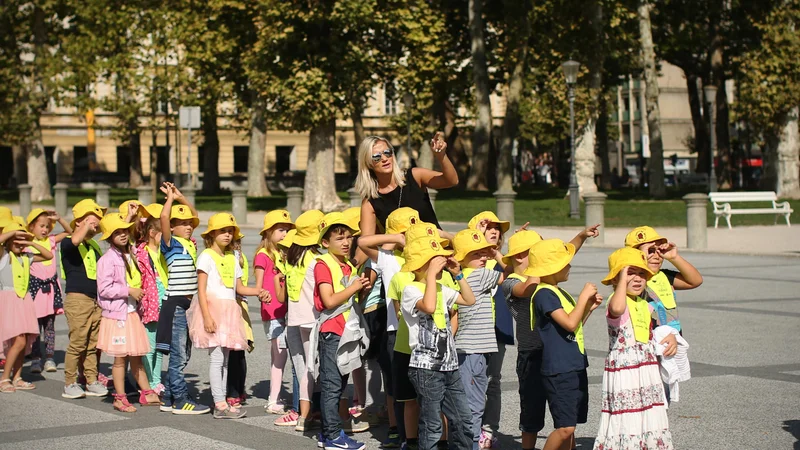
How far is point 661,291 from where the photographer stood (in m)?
7.15

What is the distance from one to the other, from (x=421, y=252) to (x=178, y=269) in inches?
123

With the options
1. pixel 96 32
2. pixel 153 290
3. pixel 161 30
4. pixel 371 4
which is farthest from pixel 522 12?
pixel 153 290

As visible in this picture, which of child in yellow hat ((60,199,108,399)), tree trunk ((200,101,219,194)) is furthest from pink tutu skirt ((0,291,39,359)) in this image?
tree trunk ((200,101,219,194))

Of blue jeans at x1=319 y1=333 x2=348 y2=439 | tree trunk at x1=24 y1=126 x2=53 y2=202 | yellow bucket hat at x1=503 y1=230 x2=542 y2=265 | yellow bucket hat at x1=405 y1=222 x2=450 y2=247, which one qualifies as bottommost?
blue jeans at x1=319 y1=333 x2=348 y2=439

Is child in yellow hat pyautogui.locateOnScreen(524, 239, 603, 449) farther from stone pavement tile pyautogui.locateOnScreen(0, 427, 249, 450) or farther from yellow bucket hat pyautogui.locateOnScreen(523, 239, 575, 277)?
stone pavement tile pyautogui.locateOnScreen(0, 427, 249, 450)

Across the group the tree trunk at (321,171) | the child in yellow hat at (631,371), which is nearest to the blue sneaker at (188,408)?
the child in yellow hat at (631,371)

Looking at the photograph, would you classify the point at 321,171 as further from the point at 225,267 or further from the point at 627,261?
the point at 627,261

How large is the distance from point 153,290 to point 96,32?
43407 millimetres

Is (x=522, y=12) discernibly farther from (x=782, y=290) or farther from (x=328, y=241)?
(x=328, y=241)

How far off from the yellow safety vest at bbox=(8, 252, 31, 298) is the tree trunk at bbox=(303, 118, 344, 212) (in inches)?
1074

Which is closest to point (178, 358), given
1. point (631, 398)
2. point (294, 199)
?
point (631, 398)

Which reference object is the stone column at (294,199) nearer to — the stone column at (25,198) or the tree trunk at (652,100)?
the stone column at (25,198)

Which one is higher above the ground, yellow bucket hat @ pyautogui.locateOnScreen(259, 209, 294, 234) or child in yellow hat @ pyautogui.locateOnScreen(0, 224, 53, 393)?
yellow bucket hat @ pyautogui.locateOnScreen(259, 209, 294, 234)

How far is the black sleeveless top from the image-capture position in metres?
8.08
